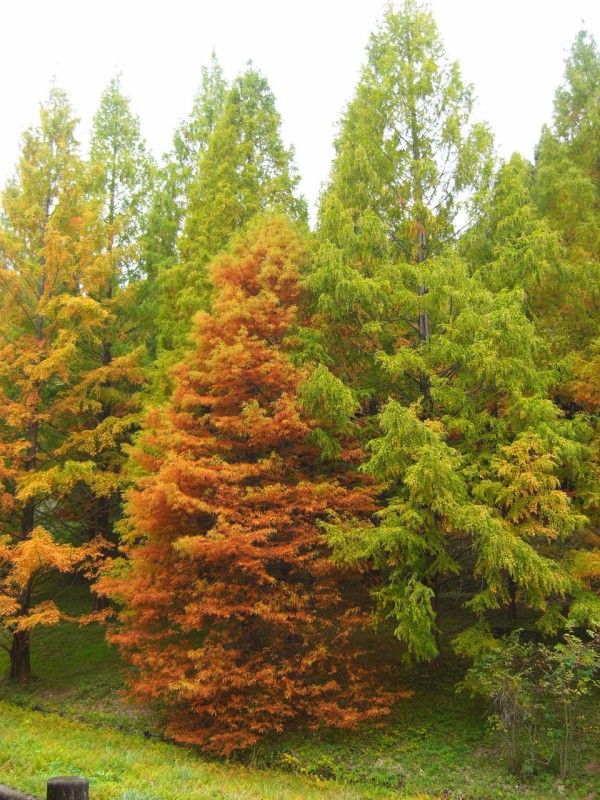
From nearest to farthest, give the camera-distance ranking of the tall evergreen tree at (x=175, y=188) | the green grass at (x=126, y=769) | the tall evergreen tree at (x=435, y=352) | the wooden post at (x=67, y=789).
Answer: the wooden post at (x=67, y=789), the green grass at (x=126, y=769), the tall evergreen tree at (x=435, y=352), the tall evergreen tree at (x=175, y=188)

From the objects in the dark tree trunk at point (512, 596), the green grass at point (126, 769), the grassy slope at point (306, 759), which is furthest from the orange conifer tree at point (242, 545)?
the dark tree trunk at point (512, 596)

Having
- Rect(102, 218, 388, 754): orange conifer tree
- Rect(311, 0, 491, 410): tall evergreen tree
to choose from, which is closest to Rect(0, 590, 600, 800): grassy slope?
Rect(102, 218, 388, 754): orange conifer tree

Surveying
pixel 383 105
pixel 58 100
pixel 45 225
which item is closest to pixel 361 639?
pixel 383 105

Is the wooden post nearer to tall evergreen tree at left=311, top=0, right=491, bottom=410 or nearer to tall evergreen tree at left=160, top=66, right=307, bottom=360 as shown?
tall evergreen tree at left=311, top=0, right=491, bottom=410

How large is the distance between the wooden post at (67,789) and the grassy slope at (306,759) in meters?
1.32

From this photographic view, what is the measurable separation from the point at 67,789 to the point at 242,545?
5708 millimetres

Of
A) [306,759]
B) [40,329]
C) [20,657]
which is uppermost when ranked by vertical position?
[40,329]

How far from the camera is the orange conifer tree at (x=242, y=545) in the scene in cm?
948

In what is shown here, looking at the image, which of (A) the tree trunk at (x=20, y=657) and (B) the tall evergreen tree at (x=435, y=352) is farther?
(A) the tree trunk at (x=20, y=657)

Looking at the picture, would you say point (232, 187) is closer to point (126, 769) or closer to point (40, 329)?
point (40, 329)

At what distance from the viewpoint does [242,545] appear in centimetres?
940

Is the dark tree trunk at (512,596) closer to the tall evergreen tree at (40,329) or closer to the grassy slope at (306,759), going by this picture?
the grassy slope at (306,759)

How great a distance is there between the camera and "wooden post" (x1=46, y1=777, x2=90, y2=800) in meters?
3.71

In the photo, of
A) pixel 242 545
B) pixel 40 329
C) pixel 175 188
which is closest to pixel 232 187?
pixel 175 188
